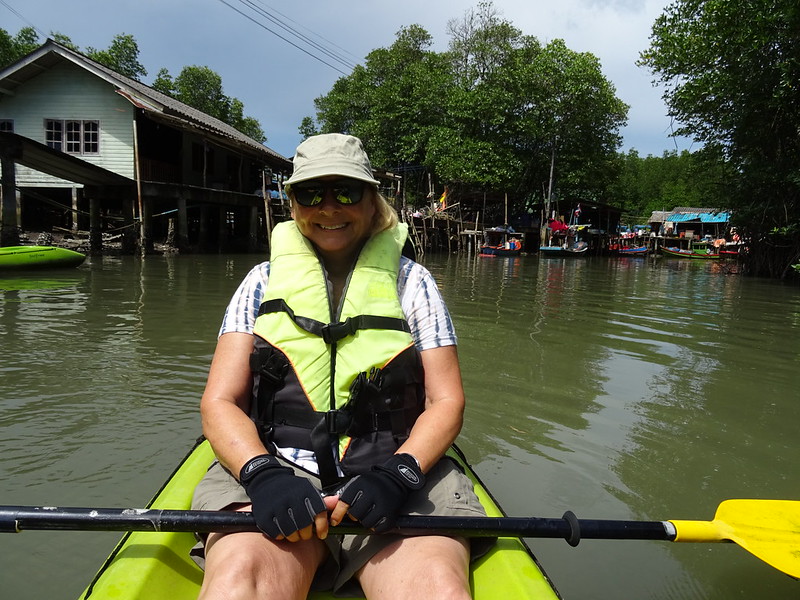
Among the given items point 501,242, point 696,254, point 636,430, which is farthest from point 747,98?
point 696,254

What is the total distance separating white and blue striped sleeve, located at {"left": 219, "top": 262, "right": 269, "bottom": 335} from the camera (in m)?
2.02

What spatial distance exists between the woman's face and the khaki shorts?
2.62ft

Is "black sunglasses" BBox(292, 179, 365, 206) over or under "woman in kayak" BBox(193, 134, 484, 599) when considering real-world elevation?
over

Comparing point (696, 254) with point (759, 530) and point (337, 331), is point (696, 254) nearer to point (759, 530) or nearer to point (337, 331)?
point (759, 530)

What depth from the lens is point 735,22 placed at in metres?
13.9

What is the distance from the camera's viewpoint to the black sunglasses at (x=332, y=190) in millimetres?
2008

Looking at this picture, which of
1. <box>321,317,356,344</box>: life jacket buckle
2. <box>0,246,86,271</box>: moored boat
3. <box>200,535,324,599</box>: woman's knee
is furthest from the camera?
<box>0,246,86,271</box>: moored boat

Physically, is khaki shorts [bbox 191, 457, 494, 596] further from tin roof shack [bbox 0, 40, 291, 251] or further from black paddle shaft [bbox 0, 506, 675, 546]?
tin roof shack [bbox 0, 40, 291, 251]

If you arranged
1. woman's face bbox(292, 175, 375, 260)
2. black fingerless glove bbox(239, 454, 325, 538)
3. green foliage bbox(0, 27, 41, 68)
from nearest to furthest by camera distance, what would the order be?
black fingerless glove bbox(239, 454, 325, 538) < woman's face bbox(292, 175, 375, 260) < green foliage bbox(0, 27, 41, 68)

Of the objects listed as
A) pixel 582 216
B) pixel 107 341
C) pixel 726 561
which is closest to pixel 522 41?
pixel 582 216

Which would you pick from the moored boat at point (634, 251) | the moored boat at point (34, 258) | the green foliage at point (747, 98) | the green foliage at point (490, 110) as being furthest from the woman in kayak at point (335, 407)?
the moored boat at point (634, 251)

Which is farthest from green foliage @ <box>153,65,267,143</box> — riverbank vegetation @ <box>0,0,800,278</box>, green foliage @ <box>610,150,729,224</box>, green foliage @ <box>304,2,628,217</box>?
green foliage @ <box>610,150,729,224</box>

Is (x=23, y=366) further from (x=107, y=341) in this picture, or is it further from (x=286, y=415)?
(x=286, y=415)

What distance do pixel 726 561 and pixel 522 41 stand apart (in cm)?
3414
